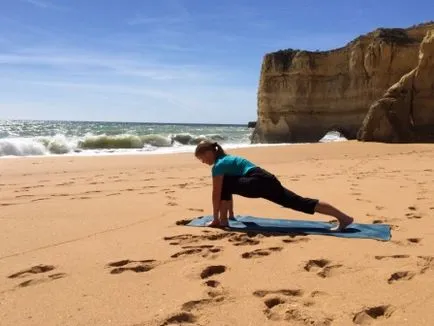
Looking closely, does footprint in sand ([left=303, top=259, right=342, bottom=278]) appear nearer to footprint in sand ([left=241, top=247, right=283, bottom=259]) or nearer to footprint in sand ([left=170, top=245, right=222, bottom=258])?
footprint in sand ([left=241, top=247, right=283, bottom=259])

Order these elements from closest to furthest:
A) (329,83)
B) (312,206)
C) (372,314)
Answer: (372,314) → (312,206) → (329,83)

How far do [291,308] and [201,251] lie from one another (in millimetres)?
1197

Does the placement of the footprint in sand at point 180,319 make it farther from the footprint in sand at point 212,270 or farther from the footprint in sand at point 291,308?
the footprint in sand at point 212,270

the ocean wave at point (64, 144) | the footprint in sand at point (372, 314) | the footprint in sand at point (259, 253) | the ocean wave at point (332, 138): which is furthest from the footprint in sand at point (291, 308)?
the ocean wave at point (332, 138)

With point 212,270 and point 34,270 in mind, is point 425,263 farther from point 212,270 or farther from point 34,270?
point 34,270

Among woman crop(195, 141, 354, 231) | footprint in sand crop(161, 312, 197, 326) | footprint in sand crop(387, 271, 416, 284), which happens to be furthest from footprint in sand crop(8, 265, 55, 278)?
footprint in sand crop(387, 271, 416, 284)

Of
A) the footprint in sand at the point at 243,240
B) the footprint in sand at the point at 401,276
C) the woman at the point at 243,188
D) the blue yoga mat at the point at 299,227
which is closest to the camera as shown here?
the footprint in sand at the point at 401,276

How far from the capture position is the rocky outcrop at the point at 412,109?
699 inches

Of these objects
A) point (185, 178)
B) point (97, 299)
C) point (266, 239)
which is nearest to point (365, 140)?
point (185, 178)

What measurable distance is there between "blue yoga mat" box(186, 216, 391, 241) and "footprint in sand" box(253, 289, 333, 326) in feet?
4.76

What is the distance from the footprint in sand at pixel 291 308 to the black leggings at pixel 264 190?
1725 mm

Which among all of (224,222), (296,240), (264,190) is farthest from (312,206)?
(224,222)

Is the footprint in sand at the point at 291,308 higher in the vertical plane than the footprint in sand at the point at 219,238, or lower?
lower

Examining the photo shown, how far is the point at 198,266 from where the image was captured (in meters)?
3.17
